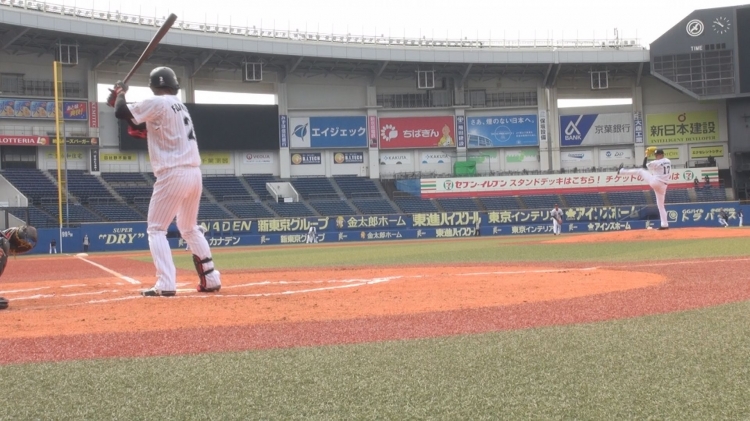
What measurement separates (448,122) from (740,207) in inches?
701

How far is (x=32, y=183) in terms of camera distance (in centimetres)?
3597

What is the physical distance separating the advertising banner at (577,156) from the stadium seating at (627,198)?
386cm

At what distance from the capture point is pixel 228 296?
717 centimetres

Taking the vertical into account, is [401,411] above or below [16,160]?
below

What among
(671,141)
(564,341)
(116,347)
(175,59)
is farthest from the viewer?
(671,141)

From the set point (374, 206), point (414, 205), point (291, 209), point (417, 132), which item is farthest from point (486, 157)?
point (291, 209)

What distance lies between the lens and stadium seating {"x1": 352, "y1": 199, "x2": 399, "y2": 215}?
4084 centimetres

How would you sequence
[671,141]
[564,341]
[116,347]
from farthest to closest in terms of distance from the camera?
1. [671,141]
2. [116,347]
3. [564,341]

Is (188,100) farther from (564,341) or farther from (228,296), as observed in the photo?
(564,341)

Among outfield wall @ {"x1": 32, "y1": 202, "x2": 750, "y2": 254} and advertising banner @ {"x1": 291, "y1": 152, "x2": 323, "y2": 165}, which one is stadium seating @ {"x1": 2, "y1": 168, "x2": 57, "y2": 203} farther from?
advertising banner @ {"x1": 291, "y1": 152, "x2": 323, "y2": 165}

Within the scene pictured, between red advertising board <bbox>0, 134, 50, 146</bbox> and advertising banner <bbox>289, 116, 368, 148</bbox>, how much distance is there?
13970 millimetres

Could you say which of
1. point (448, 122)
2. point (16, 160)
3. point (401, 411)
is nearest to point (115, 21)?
point (16, 160)

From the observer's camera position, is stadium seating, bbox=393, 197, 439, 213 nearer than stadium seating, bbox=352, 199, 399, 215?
No

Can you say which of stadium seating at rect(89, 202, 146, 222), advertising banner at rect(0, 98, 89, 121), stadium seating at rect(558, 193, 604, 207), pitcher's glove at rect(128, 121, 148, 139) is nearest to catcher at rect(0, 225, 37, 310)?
pitcher's glove at rect(128, 121, 148, 139)
